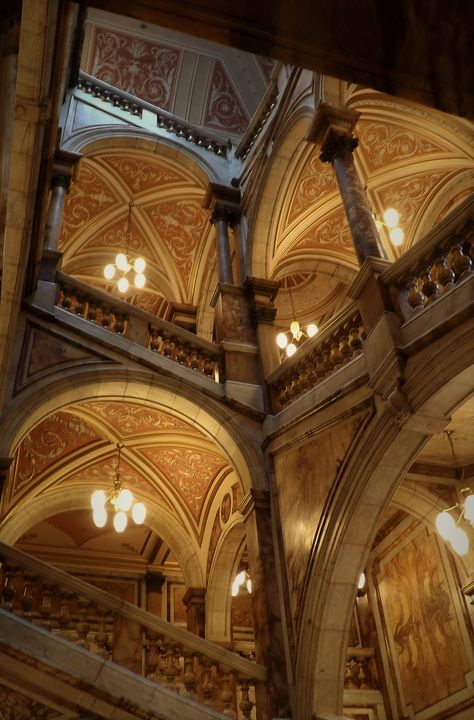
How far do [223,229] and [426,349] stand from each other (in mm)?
5269

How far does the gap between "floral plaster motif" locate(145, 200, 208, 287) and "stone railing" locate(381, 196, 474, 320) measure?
6.21 meters

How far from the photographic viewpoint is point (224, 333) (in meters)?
8.21

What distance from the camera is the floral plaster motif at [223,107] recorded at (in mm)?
12827

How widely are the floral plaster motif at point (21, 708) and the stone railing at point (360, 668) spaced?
176 inches

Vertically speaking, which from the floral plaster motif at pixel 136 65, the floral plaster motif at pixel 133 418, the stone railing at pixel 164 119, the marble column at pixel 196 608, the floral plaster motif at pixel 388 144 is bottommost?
the marble column at pixel 196 608

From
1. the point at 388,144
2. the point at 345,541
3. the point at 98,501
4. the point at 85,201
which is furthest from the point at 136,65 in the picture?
the point at 345,541

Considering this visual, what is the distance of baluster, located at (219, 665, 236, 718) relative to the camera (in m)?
5.49

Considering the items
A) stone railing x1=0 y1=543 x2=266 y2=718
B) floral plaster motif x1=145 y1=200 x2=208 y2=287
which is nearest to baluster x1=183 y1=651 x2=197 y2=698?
stone railing x1=0 y1=543 x2=266 y2=718

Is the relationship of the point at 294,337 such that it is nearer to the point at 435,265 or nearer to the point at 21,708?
the point at 435,265

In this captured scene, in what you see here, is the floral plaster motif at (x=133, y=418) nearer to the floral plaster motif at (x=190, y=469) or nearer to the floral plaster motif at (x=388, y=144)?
the floral plaster motif at (x=190, y=469)

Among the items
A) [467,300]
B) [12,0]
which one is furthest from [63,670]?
[12,0]

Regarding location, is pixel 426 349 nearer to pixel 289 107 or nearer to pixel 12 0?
pixel 12 0

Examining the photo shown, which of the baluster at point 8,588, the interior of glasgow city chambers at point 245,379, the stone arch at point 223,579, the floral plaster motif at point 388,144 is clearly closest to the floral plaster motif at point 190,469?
the interior of glasgow city chambers at point 245,379

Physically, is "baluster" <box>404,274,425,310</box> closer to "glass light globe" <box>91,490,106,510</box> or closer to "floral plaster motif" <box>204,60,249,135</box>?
"glass light globe" <box>91,490,106,510</box>
